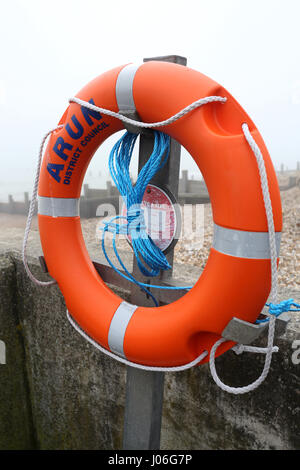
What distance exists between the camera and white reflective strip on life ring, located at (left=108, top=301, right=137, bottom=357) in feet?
3.38

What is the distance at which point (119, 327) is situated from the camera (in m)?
1.04

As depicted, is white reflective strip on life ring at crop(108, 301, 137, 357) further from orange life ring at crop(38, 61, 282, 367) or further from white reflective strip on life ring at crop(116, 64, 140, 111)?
white reflective strip on life ring at crop(116, 64, 140, 111)

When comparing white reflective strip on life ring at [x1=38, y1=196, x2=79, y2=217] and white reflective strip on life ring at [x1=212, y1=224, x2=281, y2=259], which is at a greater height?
white reflective strip on life ring at [x1=38, y1=196, x2=79, y2=217]

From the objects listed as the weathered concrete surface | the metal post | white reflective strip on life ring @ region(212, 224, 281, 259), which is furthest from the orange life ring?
the weathered concrete surface

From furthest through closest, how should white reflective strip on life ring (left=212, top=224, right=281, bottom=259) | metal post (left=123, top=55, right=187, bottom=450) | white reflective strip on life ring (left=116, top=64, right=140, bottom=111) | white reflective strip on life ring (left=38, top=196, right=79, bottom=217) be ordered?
white reflective strip on life ring (left=38, top=196, right=79, bottom=217)
metal post (left=123, top=55, right=187, bottom=450)
white reflective strip on life ring (left=116, top=64, right=140, bottom=111)
white reflective strip on life ring (left=212, top=224, right=281, bottom=259)

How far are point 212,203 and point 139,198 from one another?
0.92 ft

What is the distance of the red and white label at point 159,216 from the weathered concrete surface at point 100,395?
19.8 inches

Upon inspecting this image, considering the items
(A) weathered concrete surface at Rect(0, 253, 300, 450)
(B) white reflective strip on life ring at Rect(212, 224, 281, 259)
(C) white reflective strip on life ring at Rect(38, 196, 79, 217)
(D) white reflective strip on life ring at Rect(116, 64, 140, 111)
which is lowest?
(A) weathered concrete surface at Rect(0, 253, 300, 450)

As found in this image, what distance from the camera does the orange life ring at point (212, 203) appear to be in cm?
80

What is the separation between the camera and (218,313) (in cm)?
86

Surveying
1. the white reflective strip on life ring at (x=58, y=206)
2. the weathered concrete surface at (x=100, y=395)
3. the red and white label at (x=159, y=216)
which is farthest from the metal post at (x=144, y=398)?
the white reflective strip on life ring at (x=58, y=206)

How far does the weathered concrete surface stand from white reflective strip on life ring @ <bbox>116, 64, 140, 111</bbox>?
90cm

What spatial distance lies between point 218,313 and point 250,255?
0.61 ft
